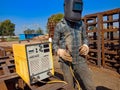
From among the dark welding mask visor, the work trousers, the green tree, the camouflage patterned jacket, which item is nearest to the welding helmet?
the dark welding mask visor

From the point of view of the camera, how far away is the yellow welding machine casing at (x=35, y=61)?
1929mm

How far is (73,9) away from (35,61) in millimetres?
815

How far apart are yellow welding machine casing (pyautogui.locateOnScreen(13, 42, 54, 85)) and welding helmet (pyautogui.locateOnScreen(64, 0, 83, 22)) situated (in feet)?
1.55

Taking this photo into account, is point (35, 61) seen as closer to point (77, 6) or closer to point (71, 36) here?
point (71, 36)

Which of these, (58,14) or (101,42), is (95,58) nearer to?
(101,42)

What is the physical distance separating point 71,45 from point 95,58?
4.58 m

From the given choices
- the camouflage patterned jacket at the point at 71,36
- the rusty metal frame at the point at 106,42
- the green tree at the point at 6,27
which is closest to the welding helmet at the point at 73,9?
the camouflage patterned jacket at the point at 71,36

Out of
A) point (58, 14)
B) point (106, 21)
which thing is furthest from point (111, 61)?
point (58, 14)

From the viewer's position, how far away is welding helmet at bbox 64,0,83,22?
6.57ft

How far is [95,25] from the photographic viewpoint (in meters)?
6.64

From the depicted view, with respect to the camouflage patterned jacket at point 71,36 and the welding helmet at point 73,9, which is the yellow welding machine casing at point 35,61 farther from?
the welding helmet at point 73,9

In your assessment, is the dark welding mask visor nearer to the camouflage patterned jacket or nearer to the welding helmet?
the welding helmet

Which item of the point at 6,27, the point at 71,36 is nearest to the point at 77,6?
the point at 71,36

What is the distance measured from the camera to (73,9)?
2.00 meters
